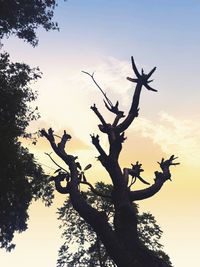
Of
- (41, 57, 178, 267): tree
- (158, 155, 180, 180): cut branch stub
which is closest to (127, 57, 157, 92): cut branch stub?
(41, 57, 178, 267): tree

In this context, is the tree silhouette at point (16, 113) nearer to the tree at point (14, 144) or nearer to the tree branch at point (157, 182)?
the tree at point (14, 144)

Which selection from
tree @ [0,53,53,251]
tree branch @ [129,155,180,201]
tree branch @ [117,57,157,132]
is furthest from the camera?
tree @ [0,53,53,251]

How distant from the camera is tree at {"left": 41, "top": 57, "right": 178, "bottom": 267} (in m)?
7.57

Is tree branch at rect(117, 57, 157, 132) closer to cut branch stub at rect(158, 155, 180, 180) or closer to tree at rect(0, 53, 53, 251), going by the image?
cut branch stub at rect(158, 155, 180, 180)

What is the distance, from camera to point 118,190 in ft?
29.0

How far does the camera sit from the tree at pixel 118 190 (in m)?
7.57

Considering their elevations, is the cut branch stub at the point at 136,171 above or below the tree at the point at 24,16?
below

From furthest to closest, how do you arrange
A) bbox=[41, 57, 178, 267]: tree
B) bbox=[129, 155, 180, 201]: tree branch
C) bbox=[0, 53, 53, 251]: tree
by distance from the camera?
bbox=[0, 53, 53, 251]: tree → bbox=[129, 155, 180, 201]: tree branch → bbox=[41, 57, 178, 267]: tree

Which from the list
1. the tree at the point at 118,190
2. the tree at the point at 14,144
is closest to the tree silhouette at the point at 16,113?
the tree at the point at 14,144

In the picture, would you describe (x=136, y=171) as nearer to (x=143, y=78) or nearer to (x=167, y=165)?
(x=167, y=165)

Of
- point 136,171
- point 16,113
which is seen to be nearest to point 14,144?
point 16,113

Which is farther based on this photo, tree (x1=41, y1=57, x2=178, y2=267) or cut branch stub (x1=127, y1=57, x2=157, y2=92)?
cut branch stub (x1=127, y1=57, x2=157, y2=92)

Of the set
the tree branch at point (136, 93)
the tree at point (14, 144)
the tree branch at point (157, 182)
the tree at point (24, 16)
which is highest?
the tree at point (24, 16)

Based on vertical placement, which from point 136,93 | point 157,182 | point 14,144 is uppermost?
point 14,144
